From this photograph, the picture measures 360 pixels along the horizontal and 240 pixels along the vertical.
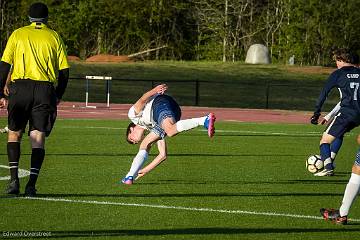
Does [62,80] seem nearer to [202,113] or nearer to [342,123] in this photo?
[342,123]

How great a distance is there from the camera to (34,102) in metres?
11.9

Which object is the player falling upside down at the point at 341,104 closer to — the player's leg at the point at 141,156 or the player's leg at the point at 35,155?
the player's leg at the point at 141,156

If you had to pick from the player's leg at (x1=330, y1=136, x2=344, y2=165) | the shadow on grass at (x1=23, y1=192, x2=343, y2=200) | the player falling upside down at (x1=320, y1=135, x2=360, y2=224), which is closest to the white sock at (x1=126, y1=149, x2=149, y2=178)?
the shadow on grass at (x1=23, y1=192, x2=343, y2=200)

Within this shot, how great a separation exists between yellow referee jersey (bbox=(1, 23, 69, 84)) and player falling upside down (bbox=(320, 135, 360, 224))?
11.6 feet

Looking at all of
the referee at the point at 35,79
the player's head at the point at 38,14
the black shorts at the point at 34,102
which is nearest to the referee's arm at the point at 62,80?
the referee at the point at 35,79

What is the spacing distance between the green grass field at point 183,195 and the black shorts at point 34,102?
876 millimetres

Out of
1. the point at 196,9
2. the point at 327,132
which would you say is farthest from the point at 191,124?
the point at 196,9

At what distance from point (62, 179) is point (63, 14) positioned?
134 feet

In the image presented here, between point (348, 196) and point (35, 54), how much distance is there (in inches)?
156

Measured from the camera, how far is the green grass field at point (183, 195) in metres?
9.91

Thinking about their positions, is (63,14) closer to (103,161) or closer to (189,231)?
(103,161)

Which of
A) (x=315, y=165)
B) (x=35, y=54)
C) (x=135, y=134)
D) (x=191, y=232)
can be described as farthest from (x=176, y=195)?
(x=315, y=165)

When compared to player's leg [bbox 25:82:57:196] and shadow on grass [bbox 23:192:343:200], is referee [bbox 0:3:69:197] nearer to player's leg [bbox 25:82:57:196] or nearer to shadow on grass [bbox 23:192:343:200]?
player's leg [bbox 25:82:57:196]

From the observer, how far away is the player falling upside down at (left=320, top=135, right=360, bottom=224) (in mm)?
10047
